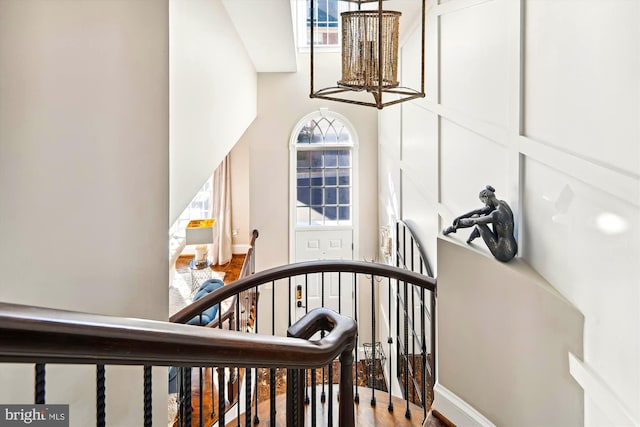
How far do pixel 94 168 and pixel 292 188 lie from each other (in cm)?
463

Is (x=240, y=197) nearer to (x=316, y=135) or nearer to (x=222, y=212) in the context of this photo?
(x=222, y=212)

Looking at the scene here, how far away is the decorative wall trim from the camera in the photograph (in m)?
1.00

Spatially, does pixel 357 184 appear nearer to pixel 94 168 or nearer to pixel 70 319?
pixel 94 168

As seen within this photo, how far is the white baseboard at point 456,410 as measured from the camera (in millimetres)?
1663

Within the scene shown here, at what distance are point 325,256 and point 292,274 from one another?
384 cm

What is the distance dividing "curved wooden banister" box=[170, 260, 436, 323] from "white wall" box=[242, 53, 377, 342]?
3674mm

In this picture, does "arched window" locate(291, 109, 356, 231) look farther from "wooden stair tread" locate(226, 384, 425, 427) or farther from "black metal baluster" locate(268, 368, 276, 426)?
"black metal baluster" locate(268, 368, 276, 426)

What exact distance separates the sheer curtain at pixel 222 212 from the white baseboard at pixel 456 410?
6174 millimetres

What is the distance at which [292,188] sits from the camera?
19.3 feet

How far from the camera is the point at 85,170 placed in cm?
123

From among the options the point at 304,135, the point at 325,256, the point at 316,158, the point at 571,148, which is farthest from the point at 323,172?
the point at 571,148

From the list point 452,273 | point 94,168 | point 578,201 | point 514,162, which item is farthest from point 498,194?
point 94,168

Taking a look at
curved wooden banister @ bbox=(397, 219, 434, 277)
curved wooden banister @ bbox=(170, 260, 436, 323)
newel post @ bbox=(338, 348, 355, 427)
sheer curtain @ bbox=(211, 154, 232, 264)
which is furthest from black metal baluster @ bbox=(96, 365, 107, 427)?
sheer curtain @ bbox=(211, 154, 232, 264)

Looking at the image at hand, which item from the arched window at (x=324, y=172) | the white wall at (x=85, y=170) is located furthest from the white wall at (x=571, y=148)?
the arched window at (x=324, y=172)
